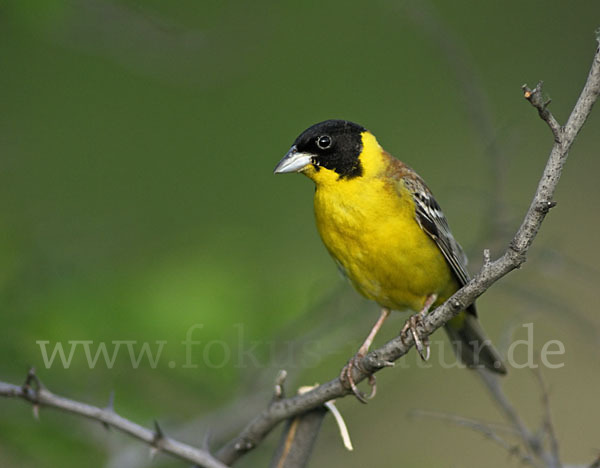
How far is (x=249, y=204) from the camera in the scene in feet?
21.1

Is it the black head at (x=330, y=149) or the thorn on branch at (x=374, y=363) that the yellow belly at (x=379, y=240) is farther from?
the thorn on branch at (x=374, y=363)

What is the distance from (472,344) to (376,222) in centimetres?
96

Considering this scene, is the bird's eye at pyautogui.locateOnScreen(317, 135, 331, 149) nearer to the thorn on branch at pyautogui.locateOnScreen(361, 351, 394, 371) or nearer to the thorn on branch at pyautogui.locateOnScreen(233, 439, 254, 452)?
the thorn on branch at pyautogui.locateOnScreen(361, 351, 394, 371)

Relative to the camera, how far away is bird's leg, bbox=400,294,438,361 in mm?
2508

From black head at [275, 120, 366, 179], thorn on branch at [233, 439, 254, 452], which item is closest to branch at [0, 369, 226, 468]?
thorn on branch at [233, 439, 254, 452]

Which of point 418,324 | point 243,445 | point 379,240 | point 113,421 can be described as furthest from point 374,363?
point 379,240

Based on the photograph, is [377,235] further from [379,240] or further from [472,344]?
[472,344]

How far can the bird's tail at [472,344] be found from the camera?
12.6 ft

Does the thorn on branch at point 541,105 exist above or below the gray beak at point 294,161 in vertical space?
above

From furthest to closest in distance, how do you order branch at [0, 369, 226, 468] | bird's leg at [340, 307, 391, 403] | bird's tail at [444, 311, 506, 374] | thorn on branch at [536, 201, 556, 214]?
1. bird's tail at [444, 311, 506, 374]
2. bird's leg at [340, 307, 391, 403]
3. branch at [0, 369, 226, 468]
4. thorn on branch at [536, 201, 556, 214]

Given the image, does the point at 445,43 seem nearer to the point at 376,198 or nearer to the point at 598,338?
the point at 376,198

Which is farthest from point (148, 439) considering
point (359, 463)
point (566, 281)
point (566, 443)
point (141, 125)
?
point (566, 281)

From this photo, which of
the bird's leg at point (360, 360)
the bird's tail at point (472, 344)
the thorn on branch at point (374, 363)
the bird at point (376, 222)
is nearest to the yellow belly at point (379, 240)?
the bird at point (376, 222)

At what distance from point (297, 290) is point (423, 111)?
3662 millimetres
